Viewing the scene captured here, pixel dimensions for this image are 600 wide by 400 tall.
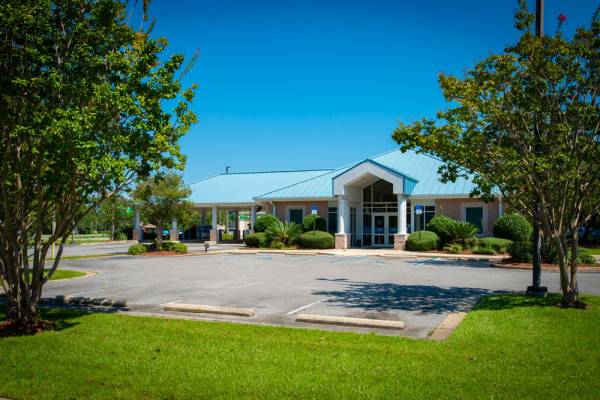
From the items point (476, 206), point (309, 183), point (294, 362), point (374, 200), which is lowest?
point (294, 362)

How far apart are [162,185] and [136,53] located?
20670 millimetres

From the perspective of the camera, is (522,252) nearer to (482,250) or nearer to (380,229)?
(482,250)

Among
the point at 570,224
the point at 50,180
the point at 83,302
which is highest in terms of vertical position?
the point at 50,180

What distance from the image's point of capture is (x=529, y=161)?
10.2 m

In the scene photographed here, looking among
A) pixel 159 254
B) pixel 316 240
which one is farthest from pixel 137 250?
pixel 316 240

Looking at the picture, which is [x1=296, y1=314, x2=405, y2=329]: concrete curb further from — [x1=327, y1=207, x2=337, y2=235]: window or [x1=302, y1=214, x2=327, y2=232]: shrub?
[x1=327, y1=207, x2=337, y2=235]: window

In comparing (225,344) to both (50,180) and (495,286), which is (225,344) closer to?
(50,180)

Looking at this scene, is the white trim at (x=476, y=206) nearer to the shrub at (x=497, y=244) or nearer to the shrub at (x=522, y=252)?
the shrub at (x=497, y=244)

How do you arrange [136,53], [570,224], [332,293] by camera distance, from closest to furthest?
[136,53] < [570,224] < [332,293]

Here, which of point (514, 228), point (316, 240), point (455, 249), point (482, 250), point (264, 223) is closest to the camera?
point (482, 250)

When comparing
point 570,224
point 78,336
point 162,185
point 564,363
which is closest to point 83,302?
point 78,336

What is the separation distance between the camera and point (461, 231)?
29.4 m

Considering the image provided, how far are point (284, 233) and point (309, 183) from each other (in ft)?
24.2

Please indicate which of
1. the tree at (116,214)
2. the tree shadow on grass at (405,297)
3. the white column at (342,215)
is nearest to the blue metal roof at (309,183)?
the white column at (342,215)
